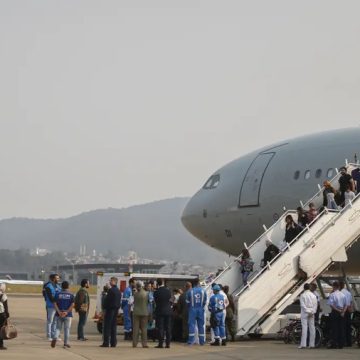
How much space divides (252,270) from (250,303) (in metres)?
2.39

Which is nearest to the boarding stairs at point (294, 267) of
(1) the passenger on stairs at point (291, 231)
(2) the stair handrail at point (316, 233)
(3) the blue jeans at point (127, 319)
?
(2) the stair handrail at point (316, 233)

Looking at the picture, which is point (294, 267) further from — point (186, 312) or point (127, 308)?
point (127, 308)

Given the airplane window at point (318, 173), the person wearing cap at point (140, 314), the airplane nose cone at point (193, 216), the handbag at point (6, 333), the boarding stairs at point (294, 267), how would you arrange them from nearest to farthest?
the handbag at point (6, 333), the person wearing cap at point (140, 314), the boarding stairs at point (294, 267), the airplane window at point (318, 173), the airplane nose cone at point (193, 216)

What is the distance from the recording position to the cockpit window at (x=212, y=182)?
35469 mm

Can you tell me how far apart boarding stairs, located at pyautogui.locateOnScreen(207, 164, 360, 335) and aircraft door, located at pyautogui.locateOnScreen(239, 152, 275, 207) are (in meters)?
5.99

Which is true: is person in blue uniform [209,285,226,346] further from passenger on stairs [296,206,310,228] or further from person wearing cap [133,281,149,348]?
passenger on stairs [296,206,310,228]

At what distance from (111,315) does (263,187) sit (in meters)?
10.1

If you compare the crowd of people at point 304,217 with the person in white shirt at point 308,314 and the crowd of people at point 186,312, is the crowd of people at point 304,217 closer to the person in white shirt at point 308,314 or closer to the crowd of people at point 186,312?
the crowd of people at point 186,312

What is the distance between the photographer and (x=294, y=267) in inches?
968

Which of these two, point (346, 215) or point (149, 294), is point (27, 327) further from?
point (346, 215)

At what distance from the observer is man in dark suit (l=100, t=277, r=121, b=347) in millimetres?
22922

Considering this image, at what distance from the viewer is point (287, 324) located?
80.2 ft

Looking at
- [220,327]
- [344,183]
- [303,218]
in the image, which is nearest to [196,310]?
[220,327]

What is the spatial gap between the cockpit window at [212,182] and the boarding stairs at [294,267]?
377 inches
